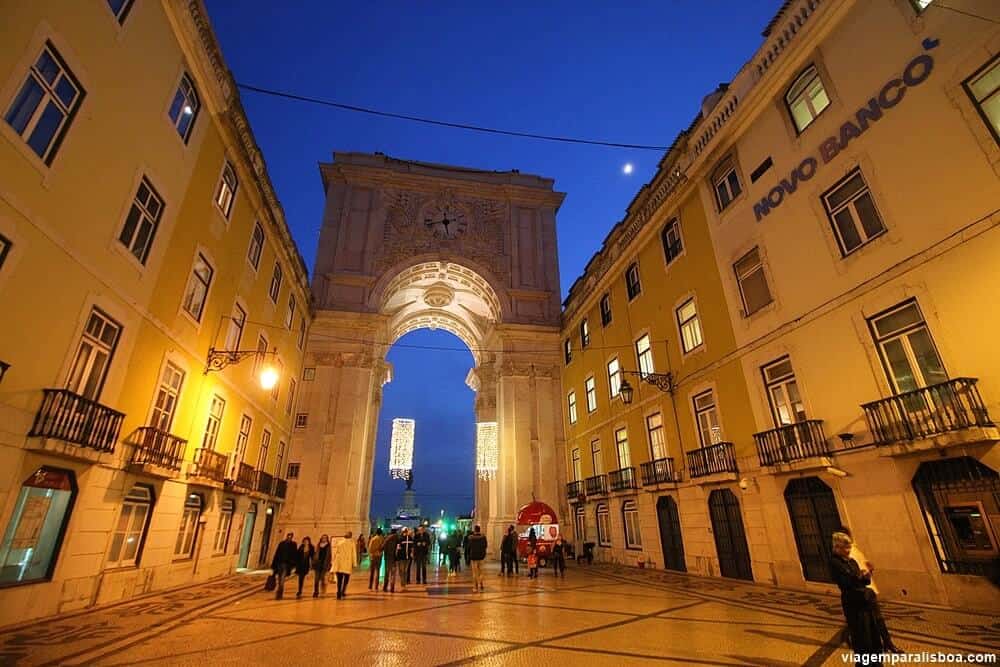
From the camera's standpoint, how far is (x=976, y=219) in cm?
743

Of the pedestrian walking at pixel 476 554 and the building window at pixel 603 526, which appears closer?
the pedestrian walking at pixel 476 554

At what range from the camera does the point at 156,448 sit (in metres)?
9.92

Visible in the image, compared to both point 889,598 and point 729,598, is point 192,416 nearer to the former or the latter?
point 729,598

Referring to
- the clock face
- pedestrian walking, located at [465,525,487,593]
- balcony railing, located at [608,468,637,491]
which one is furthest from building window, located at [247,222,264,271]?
balcony railing, located at [608,468,637,491]

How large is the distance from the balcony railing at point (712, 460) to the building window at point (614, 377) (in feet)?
18.0

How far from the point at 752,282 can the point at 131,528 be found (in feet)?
52.2

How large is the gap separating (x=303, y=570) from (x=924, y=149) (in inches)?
613

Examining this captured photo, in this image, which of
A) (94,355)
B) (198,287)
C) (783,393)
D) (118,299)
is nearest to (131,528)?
(94,355)

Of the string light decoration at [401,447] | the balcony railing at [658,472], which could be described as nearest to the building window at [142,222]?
the balcony railing at [658,472]

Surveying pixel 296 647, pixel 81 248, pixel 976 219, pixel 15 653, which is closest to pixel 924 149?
pixel 976 219

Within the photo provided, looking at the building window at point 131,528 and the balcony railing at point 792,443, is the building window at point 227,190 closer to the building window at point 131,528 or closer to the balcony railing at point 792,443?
the building window at point 131,528

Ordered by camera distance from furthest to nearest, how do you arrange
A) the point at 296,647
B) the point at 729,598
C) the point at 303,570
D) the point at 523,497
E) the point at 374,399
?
the point at 374,399
the point at 523,497
the point at 303,570
the point at 729,598
the point at 296,647

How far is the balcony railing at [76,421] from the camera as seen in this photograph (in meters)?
7.09

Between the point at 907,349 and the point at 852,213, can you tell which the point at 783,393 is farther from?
the point at 852,213
